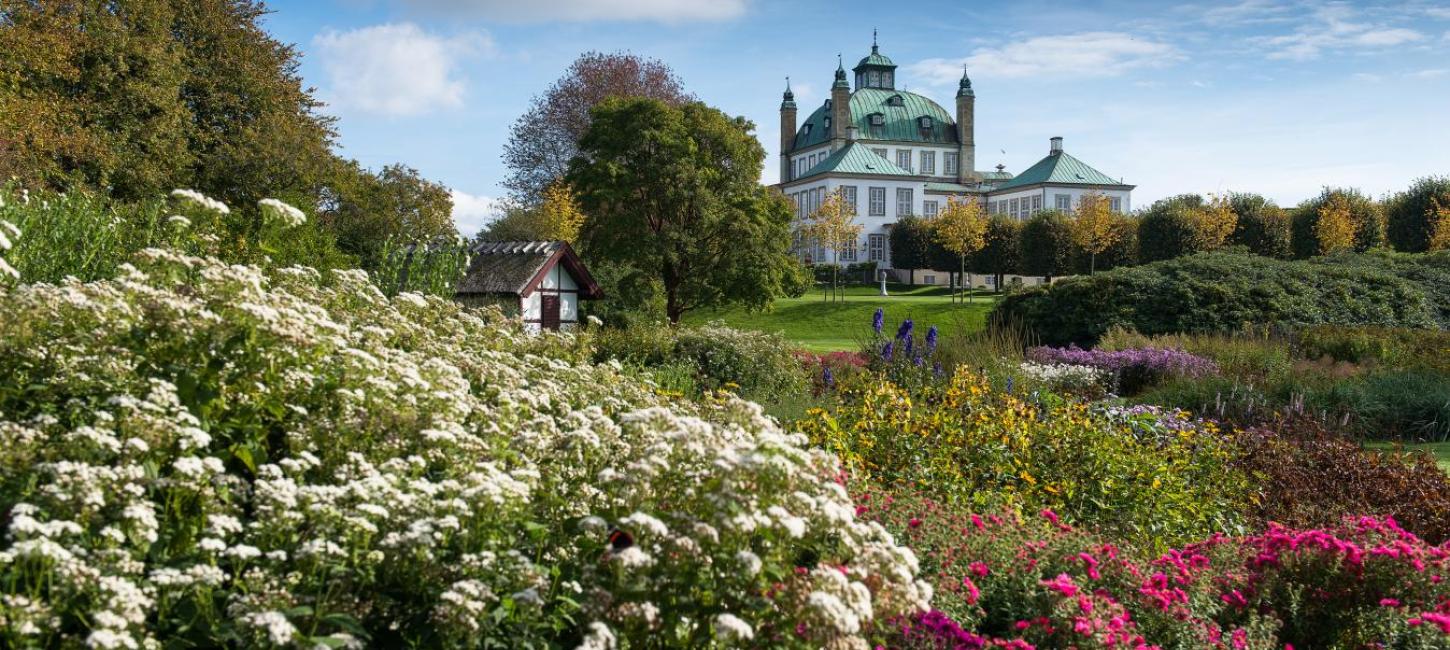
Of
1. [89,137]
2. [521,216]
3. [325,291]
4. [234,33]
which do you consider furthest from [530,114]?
[325,291]

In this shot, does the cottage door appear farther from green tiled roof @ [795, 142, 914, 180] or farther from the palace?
green tiled roof @ [795, 142, 914, 180]

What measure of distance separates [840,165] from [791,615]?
247 feet

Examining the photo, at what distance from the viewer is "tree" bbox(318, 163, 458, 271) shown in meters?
25.9

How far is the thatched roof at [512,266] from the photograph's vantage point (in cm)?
2164

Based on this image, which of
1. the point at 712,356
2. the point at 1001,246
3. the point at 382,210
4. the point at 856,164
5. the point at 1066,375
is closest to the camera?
the point at 712,356

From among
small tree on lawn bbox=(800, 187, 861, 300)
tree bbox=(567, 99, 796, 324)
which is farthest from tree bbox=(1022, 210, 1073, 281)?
tree bbox=(567, 99, 796, 324)

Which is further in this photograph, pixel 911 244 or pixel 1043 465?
pixel 911 244

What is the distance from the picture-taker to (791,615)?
286cm

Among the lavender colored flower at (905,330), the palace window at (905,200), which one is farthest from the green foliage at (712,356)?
the palace window at (905,200)

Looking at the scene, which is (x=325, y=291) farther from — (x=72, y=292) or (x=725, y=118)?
(x=725, y=118)

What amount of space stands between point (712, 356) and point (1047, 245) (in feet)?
141

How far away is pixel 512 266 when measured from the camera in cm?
2208

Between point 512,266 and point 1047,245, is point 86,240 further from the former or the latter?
point 1047,245

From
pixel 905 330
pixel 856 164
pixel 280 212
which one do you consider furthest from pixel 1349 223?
pixel 280 212
